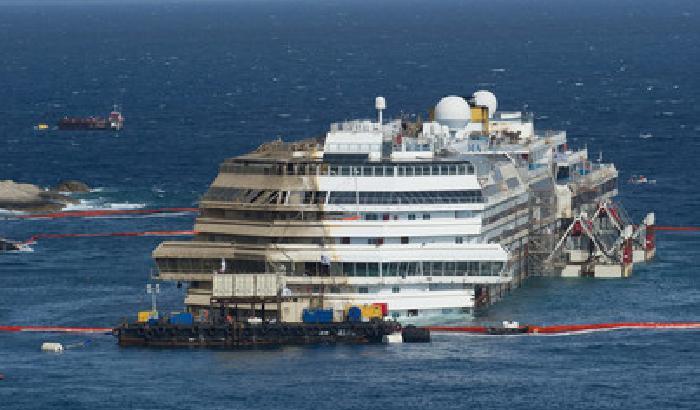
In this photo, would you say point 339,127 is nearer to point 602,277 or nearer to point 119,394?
point 602,277

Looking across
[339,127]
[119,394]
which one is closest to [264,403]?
[119,394]

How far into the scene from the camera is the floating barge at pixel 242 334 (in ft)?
506

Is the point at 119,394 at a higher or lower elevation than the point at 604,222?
lower

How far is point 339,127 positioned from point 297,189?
16888mm

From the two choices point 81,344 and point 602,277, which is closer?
point 81,344

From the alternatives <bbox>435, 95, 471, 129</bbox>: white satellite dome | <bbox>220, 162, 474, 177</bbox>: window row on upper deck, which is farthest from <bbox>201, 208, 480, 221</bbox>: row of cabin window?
<bbox>435, 95, 471, 129</bbox>: white satellite dome

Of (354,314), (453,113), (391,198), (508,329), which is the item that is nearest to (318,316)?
(354,314)

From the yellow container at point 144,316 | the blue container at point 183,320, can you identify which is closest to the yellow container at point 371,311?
the blue container at point 183,320

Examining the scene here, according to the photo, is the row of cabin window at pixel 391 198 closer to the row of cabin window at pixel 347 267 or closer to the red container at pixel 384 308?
the row of cabin window at pixel 347 267

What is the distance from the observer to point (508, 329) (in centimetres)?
15862

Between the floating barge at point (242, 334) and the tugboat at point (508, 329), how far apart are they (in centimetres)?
613

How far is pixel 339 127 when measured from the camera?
178000mm

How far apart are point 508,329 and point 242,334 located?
58.2ft

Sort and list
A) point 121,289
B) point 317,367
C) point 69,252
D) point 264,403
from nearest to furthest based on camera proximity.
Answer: point 264,403
point 317,367
point 121,289
point 69,252
